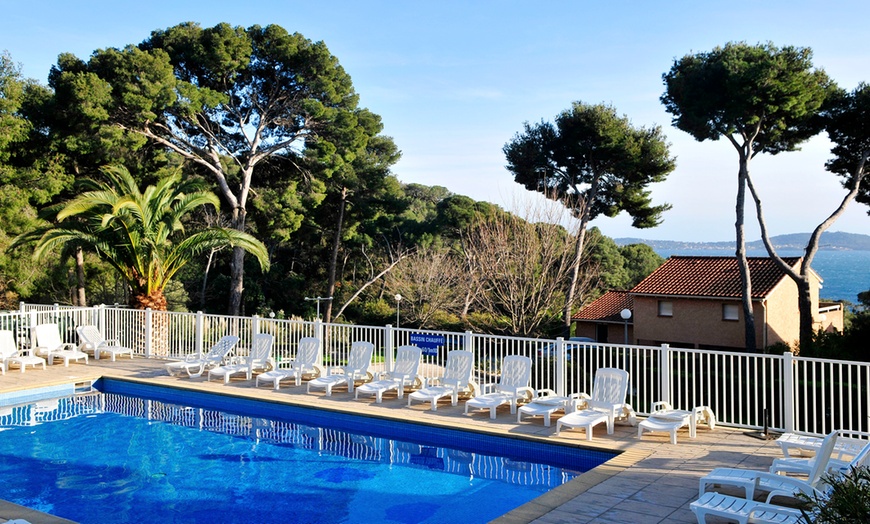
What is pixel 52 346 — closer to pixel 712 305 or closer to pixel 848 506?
pixel 848 506

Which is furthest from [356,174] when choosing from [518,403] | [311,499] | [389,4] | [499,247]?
[311,499]

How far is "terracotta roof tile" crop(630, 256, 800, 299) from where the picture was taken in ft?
93.6

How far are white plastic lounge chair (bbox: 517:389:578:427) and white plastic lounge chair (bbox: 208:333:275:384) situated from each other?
17.2 feet

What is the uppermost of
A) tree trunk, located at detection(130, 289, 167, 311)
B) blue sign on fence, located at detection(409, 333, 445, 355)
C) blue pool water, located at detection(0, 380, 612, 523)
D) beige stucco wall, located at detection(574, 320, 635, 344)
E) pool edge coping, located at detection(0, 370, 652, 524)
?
tree trunk, located at detection(130, 289, 167, 311)

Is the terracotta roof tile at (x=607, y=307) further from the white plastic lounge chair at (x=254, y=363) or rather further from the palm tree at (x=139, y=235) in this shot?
the white plastic lounge chair at (x=254, y=363)

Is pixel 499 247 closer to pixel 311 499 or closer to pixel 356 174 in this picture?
pixel 356 174

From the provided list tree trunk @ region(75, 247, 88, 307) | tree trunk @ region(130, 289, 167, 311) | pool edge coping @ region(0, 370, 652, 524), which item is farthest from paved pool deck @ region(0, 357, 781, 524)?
tree trunk @ region(75, 247, 88, 307)

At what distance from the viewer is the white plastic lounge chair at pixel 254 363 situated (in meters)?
12.6

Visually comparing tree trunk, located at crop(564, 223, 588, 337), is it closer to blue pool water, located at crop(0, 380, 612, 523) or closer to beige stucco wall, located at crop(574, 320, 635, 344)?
beige stucco wall, located at crop(574, 320, 635, 344)

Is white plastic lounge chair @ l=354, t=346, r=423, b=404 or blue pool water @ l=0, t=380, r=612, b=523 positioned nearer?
blue pool water @ l=0, t=380, r=612, b=523

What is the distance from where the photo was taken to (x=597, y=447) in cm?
840

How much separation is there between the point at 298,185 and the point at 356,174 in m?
5.75

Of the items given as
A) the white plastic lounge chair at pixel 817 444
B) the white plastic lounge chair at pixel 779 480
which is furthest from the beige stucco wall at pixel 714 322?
the white plastic lounge chair at pixel 779 480

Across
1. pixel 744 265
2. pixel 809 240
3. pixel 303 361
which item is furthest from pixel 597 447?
pixel 744 265
